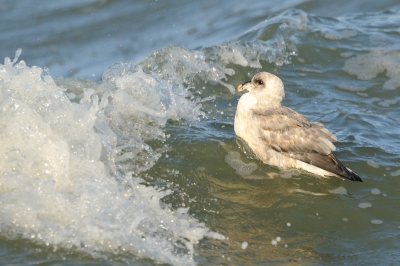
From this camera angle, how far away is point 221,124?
7.56 m

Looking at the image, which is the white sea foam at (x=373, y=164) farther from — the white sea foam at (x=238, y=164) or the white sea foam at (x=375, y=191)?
the white sea foam at (x=238, y=164)

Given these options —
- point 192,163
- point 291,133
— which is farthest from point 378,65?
point 192,163

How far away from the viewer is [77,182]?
5.22 m

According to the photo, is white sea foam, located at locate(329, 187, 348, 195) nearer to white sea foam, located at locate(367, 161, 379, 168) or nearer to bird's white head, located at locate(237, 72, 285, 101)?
white sea foam, located at locate(367, 161, 379, 168)

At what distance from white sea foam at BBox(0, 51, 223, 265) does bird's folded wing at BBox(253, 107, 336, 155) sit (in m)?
1.17

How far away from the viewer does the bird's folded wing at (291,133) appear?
21.3 feet

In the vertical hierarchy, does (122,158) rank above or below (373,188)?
above

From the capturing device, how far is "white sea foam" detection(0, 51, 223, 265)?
4.69m

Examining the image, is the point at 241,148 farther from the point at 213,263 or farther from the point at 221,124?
the point at 213,263

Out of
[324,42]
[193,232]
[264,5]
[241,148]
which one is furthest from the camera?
[264,5]

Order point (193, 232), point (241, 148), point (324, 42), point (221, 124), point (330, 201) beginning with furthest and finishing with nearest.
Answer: point (324, 42) < point (221, 124) < point (241, 148) < point (330, 201) < point (193, 232)

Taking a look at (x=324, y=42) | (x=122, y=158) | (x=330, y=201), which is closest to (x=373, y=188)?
(x=330, y=201)

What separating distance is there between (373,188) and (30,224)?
3463 millimetres

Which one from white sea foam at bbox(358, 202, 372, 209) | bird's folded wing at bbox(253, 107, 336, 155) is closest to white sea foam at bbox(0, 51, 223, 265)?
bird's folded wing at bbox(253, 107, 336, 155)
